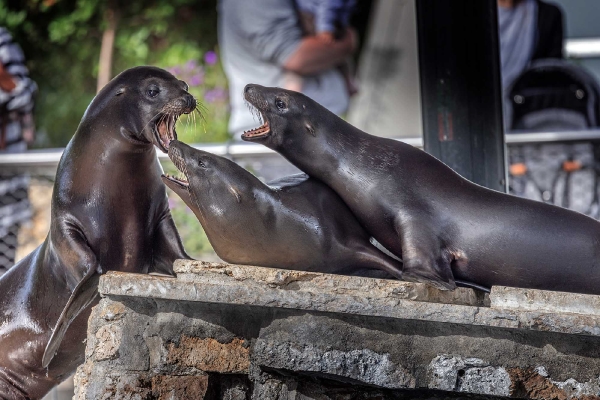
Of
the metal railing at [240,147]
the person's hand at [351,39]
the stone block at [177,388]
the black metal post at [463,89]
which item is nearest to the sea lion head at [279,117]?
the stone block at [177,388]

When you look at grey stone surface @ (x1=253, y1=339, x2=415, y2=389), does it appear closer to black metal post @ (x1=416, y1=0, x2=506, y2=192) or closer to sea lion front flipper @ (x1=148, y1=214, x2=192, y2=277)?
sea lion front flipper @ (x1=148, y1=214, x2=192, y2=277)

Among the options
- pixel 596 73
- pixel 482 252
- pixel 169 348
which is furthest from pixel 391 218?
pixel 596 73

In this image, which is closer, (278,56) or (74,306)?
(74,306)

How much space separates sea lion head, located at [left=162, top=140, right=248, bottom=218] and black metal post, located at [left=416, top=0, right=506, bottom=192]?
1643mm

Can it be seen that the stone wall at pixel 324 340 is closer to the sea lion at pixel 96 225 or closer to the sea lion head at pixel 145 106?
the sea lion at pixel 96 225

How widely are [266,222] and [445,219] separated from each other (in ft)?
2.01

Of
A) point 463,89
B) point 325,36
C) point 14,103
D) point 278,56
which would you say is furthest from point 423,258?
point 14,103

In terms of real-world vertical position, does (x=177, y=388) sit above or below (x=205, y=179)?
below

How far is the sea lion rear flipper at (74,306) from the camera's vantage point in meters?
3.08

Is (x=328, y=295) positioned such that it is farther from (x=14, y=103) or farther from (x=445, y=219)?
(x=14, y=103)

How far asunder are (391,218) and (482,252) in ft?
1.08

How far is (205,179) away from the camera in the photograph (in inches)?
123

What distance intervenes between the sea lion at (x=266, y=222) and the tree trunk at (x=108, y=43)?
6.76 m

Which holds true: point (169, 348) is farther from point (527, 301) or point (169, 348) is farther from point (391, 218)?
point (527, 301)
